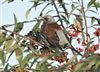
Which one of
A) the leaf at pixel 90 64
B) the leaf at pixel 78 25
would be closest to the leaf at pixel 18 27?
the leaf at pixel 78 25

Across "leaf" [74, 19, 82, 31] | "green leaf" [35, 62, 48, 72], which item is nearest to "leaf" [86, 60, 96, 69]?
"green leaf" [35, 62, 48, 72]

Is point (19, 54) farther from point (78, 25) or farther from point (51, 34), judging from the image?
point (78, 25)

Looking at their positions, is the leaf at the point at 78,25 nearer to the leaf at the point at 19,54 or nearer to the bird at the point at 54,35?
the bird at the point at 54,35

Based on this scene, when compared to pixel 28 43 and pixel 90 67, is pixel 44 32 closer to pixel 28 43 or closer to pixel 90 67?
pixel 28 43

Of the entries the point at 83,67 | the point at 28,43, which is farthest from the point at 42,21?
the point at 83,67

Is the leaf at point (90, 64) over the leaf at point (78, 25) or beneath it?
beneath

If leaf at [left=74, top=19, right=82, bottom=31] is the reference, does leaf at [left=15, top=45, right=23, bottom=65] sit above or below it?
below

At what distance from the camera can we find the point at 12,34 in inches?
40.2

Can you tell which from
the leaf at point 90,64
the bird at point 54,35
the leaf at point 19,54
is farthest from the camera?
the bird at point 54,35

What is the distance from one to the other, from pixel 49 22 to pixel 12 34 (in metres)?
0.21

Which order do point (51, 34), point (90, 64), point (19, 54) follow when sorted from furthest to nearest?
point (51, 34)
point (19, 54)
point (90, 64)

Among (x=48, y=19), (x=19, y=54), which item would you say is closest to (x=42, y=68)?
(x=19, y=54)

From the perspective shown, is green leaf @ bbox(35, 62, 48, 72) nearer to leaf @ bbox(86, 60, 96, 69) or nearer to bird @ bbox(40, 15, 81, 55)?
bird @ bbox(40, 15, 81, 55)

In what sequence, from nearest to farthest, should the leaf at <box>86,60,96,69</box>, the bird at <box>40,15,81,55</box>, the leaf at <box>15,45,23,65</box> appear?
the leaf at <box>86,60,96,69</box> → the leaf at <box>15,45,23,65</box> → the bird at <box>40,15,81,55</box>
